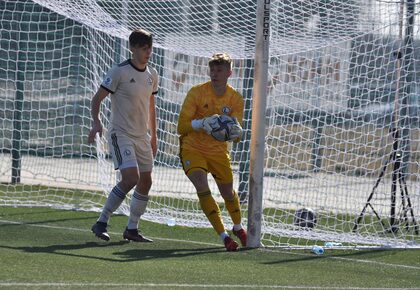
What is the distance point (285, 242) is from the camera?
34.2 feet

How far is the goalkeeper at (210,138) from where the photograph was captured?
31.1 ft

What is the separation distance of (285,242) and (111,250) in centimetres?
218

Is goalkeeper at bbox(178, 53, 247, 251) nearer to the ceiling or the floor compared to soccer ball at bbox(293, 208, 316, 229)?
nearer to the ceiling

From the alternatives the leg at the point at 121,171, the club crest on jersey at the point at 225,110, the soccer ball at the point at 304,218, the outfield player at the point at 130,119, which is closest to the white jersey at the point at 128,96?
the outfield player at the point at 130,119

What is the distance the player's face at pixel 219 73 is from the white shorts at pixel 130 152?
0.83 m

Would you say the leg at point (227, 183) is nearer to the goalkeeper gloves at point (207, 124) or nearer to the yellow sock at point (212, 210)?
the yellow sock at point (212, 210)

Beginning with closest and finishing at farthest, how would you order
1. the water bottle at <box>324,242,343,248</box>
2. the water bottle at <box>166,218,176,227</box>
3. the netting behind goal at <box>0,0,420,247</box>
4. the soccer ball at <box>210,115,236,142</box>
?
the soccer ball at <box>210,115,236,142</box> < the water bottle at <box>324,242,343,248</box> < the netting behind goal at <box>0,0,420,247</box> < the water bottle at <box>166,218,176,227</box>

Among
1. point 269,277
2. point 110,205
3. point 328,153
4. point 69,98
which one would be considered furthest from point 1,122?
point 269,277

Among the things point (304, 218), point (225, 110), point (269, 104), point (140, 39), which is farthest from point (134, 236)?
point (269, 104)

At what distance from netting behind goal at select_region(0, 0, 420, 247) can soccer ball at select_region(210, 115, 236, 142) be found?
1496 mm

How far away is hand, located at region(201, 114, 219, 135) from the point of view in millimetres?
9234

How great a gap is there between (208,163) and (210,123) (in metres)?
0.53

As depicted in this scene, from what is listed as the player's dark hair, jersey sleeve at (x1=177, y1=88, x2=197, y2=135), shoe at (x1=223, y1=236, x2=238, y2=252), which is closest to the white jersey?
the player's dark hair

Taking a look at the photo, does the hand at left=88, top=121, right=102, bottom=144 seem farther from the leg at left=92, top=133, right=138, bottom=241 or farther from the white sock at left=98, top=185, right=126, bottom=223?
the white sock at left=98, top=185, right=126, bottom=223
